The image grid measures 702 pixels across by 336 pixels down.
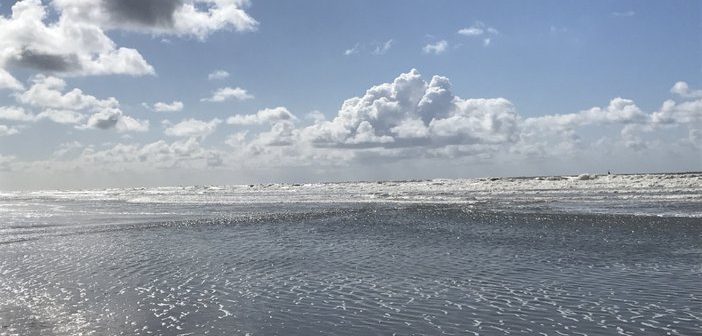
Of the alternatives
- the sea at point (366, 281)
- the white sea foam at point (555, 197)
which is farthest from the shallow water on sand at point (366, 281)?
the white sea foam at point (555, 197)

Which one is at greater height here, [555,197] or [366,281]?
[555,197]

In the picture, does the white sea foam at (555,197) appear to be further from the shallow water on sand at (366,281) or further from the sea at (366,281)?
the shallow water on sand at (366,281)

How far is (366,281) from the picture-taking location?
16.2 m

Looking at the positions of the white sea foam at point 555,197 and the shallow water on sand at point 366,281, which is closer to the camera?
the shallow water on sand at point 366,281

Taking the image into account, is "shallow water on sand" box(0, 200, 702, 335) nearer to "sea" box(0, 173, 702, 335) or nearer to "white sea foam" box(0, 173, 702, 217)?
"sea" box(0, 173, 702, 335)

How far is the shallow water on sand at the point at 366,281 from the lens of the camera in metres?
11.8

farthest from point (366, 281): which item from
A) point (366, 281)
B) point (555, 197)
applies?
point (555, 197)

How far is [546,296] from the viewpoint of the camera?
1383cm

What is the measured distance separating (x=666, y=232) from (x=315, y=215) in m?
24.9

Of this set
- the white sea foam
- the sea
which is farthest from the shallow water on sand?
the white sea foam

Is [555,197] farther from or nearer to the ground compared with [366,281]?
farther from the ground

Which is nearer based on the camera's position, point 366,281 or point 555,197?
point 366,281

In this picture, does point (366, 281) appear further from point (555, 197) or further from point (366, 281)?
point (555, 197)

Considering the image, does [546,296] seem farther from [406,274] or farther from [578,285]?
[406,274]
